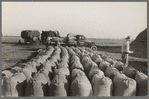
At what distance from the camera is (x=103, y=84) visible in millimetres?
2191

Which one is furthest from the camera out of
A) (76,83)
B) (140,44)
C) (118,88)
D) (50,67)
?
(140,44)

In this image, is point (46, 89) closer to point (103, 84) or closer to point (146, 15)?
point (103, 84)

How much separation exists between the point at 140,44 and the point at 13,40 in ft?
8.73

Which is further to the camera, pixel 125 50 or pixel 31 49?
pixel 31 49

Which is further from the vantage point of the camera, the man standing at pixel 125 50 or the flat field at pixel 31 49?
the man standing at pixel 125 50

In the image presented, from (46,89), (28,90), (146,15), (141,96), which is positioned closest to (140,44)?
(146,15)

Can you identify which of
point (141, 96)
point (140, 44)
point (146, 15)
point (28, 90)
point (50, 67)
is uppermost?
point (146, 15)

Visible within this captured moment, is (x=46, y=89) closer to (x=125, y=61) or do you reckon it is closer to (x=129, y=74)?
(x=129, y=74)

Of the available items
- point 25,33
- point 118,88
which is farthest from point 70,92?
point 25,33

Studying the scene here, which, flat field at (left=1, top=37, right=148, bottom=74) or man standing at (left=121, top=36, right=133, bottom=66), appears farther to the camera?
man standing at (left=121, top=36, right=133, bottom=66)

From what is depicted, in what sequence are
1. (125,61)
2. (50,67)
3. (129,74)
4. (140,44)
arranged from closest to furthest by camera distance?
(129,74)
(50,67)
(140,44)
(125,61)

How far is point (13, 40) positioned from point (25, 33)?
306 millimetres

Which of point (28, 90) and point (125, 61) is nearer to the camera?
point (28, 90)

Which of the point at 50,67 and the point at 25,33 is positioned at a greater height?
the point at 25,33
